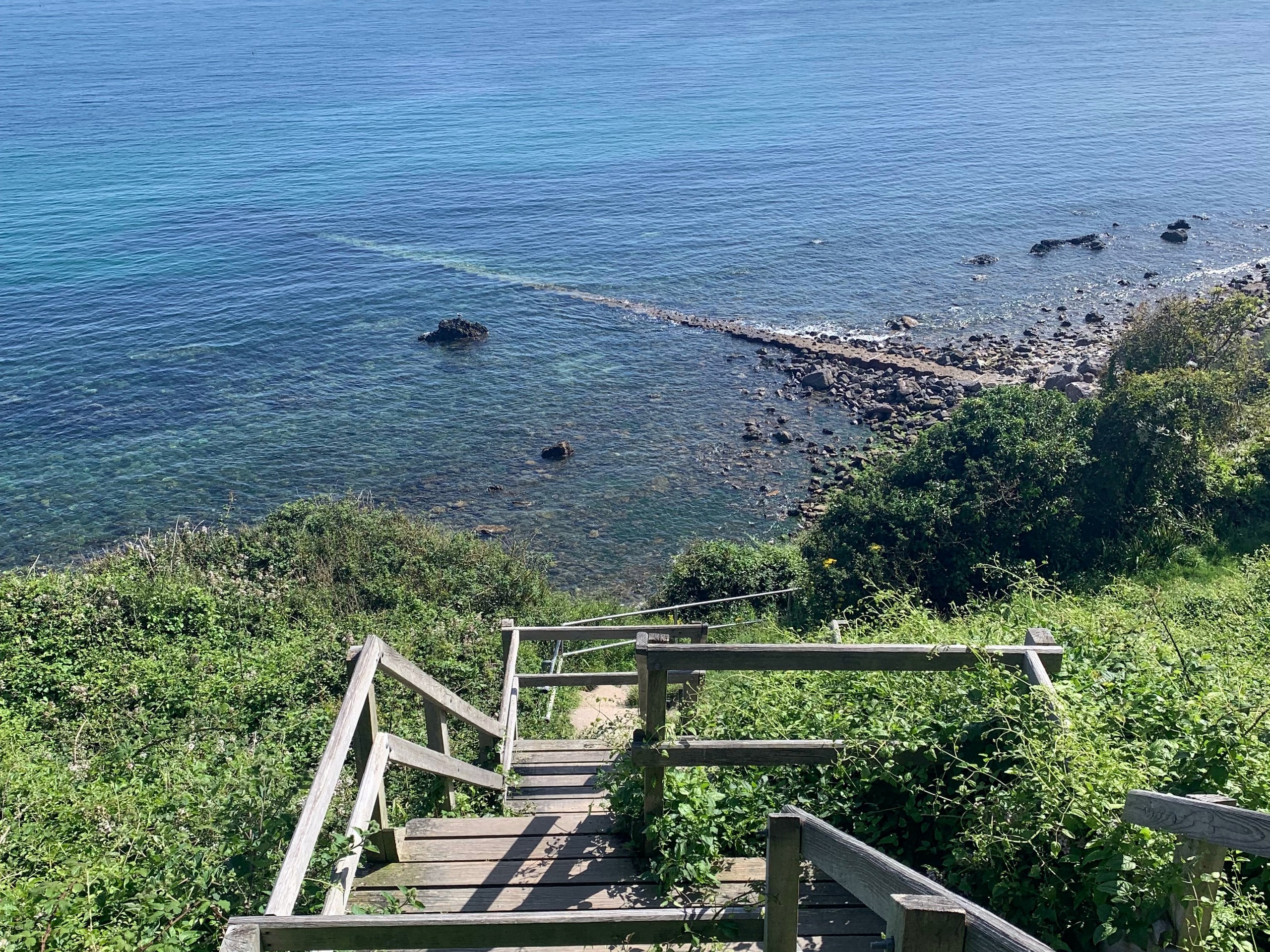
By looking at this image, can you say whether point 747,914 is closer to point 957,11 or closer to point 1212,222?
point 1212,222

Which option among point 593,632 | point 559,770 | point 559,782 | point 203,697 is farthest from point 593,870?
point 203,697

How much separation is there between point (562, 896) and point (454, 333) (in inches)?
1491

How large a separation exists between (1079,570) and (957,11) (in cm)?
14930

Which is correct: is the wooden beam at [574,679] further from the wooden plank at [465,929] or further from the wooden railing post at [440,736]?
the wooden plank at [465,929]

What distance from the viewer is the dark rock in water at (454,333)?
41.6 metres

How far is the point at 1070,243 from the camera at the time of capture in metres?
48.5

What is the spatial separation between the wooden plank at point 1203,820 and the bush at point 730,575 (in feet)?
56.2

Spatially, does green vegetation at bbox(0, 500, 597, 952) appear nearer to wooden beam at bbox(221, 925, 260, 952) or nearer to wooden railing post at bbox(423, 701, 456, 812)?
wooden railing post at bbox(423, 701, 456, 812)

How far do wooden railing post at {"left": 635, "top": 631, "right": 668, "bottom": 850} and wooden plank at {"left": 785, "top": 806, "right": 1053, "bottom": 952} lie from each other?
184cm

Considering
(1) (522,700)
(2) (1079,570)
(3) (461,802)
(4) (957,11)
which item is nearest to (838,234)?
(2) (1079,570)

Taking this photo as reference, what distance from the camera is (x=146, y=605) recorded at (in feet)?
50.4

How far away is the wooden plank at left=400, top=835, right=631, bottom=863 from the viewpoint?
227 inches

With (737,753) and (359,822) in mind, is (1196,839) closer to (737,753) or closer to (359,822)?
(737,753)

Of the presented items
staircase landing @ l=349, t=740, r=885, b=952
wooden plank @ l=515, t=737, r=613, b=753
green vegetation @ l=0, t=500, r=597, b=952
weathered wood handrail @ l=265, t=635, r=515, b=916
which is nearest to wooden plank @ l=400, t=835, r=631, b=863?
staircase landing @ l=349, t=740, r=885, b=952
